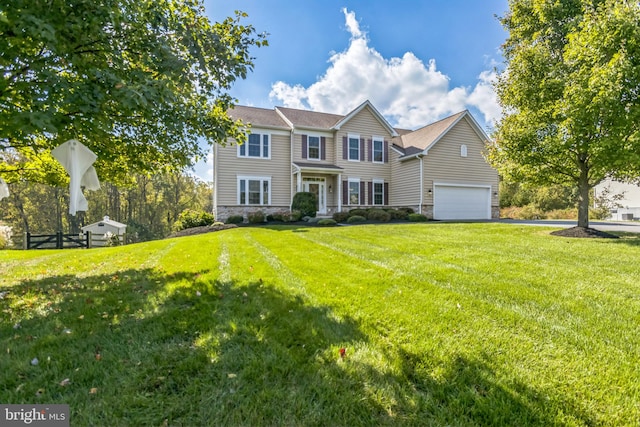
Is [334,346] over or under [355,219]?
under

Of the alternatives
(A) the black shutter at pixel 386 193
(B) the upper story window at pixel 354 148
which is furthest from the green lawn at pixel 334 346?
(A) the black shutter at pixel 386 193

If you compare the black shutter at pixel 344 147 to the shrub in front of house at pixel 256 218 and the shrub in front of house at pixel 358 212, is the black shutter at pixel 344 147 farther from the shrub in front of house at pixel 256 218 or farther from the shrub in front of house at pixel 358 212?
the shrub in front of house at pixel 256 218

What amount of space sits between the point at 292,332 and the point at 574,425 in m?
2.06

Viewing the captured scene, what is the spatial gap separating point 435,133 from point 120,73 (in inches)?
727

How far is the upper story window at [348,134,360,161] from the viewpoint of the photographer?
19.3 m

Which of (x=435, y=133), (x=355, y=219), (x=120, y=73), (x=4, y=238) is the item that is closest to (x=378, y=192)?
(x=355, y=219)

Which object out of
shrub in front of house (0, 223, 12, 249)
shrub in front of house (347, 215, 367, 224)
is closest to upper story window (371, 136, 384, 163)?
shrub in front of house (347, 215, 367, 224)

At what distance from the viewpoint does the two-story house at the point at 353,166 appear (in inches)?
690

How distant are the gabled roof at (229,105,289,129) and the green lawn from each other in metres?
14.3

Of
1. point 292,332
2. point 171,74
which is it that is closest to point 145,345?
point 292,332

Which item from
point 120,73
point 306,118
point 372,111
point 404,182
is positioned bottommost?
point 404,182

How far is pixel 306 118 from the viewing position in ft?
65.0

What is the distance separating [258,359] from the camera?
2.35 meters

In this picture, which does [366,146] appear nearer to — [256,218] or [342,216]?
[342,216]
